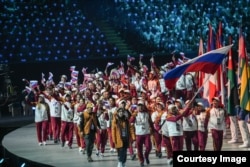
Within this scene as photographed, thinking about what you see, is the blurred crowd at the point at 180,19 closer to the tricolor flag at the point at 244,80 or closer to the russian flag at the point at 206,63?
the tricolor flag at the point at 244,80

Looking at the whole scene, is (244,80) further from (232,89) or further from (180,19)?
(180,19)

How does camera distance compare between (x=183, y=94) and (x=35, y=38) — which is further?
(x=35, y=38)

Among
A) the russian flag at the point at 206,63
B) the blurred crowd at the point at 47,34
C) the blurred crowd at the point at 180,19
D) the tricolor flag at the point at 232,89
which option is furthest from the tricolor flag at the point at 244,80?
the blurred crowd at the point at 47,34

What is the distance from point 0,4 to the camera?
34438mm

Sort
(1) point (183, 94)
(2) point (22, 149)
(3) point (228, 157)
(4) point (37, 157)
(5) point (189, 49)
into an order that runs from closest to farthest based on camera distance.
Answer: (3) point (228, 157) → (4) point (37, 157) → (2) point (22, 149) → (1) point (183, 94) → (5) point (189, 49)

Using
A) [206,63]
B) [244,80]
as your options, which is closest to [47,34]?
[244,80]

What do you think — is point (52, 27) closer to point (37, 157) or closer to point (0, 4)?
point (0, 4)

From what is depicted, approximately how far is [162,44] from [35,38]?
623 cm

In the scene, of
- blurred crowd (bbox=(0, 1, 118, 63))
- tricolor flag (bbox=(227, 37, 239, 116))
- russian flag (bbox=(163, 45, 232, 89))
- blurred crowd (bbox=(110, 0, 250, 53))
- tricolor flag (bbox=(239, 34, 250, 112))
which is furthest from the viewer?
blurred crowd (bbox=(0, 1, 118, 63))

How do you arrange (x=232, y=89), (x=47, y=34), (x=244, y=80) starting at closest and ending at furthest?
(x=244, y=80) < (x=232, y=89) < (x=47, y=34)

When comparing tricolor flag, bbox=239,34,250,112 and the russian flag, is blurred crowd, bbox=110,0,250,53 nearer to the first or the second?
tricolor flag, bbox=239,34,250,112

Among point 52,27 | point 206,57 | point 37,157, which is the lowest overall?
point 37,157

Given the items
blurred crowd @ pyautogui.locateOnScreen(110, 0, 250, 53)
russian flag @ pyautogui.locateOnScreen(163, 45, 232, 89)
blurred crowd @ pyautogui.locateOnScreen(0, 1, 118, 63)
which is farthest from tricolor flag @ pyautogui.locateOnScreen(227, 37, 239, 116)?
blurred crowd @ pyautogui.locateOnScreen(0, 1, 118, 63)

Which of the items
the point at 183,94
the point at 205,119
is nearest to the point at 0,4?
the point at 183,94
